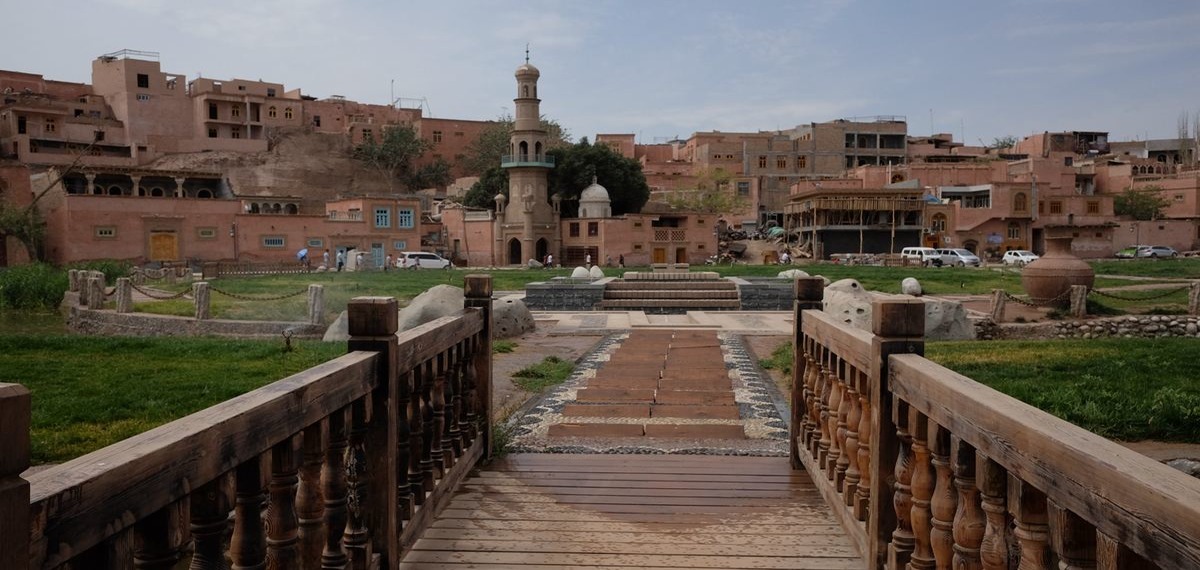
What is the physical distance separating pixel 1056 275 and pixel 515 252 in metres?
39.5

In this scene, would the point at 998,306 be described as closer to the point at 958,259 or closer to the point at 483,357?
the point at 483,357

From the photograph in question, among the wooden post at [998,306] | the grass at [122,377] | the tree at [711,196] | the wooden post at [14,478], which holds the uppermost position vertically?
the tree at [711,196]

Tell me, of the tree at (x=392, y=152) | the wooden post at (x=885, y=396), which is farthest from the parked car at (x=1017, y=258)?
the tree at (x=392, y=152)

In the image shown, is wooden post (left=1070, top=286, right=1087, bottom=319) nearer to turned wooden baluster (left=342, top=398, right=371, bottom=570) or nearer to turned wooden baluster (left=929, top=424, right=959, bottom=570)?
turned wooden baluster (left=929, top=424, right=959, bottom=570)

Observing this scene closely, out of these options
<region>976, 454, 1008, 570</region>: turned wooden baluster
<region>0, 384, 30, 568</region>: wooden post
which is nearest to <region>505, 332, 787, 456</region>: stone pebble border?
<region>976, 454, 1008, 570</region>: turned wooden baluster

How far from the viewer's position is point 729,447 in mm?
5426

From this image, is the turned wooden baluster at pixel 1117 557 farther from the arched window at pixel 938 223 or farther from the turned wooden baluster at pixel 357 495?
the arched window at pixel 938 223

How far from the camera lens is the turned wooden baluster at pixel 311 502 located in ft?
7.95

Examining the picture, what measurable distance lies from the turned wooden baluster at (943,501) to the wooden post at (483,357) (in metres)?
2.83

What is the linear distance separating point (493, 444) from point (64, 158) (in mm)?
60435

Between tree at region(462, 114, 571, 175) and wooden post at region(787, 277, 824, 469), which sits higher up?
tree at region(462, 114, 571, 175)

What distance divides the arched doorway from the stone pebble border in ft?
150

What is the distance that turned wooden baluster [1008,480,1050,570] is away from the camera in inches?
76.2

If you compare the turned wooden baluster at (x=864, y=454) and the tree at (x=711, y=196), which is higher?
the tree at (x=711, y=196)
